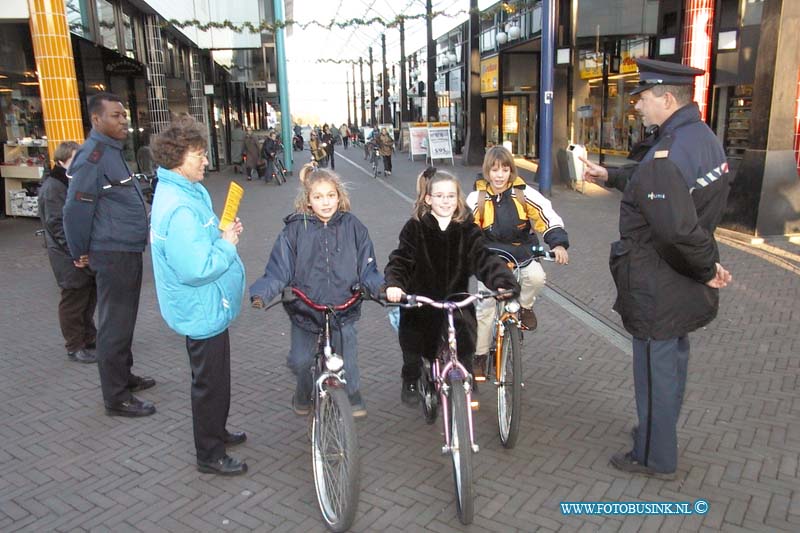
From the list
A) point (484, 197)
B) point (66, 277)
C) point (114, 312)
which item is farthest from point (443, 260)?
point (66, 277)

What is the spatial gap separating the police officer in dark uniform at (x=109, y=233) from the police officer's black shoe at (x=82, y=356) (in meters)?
1.13

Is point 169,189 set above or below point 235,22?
below

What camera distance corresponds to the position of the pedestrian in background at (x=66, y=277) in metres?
5.09

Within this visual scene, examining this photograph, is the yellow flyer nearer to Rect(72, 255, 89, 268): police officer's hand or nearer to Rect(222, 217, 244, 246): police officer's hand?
Rect(222, 217, 244, 246): police officer's hand

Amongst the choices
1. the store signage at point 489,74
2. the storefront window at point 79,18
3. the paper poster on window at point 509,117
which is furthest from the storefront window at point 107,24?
the paper poster on window at point 509,117

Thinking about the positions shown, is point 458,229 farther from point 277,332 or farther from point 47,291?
point 47,291

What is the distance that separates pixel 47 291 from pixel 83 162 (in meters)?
4.28

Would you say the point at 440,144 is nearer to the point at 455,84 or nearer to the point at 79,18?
the point at 455,84

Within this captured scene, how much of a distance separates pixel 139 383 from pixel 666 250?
3792 millimetres

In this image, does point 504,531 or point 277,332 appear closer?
point 504,531

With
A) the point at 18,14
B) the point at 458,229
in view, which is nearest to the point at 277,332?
the point at 458,229

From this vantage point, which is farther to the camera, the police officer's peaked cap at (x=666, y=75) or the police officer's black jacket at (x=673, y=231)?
the police officer's peaked cap at (x=666, y=75)

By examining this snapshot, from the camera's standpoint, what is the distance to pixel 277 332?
6.07m

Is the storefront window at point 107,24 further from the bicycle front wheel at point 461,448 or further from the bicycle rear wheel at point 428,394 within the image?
the bicycle front wheel at point 461,448
